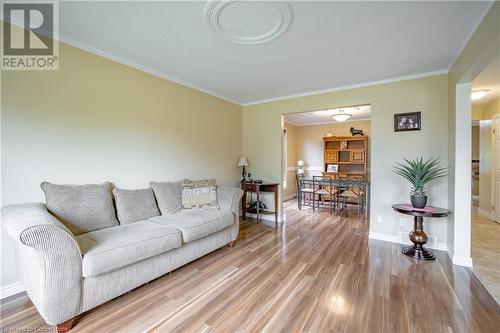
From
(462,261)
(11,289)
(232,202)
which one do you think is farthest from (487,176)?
(11,289)

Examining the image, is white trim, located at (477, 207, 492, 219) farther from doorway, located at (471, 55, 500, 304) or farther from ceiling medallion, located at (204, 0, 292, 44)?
ceiling medallion, located at (204, 0, 292, 44)

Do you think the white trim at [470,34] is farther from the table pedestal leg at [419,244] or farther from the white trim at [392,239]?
the white trim at [392,239]

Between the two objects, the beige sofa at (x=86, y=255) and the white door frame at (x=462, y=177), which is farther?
the white door frame at (x=462, y=177)

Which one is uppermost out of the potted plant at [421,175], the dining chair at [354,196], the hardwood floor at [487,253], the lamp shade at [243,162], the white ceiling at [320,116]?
the white ceiling at [320,116]

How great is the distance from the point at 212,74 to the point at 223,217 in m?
2.01

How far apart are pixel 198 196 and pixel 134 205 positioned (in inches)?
31.6

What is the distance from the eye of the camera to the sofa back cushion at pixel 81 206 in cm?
194

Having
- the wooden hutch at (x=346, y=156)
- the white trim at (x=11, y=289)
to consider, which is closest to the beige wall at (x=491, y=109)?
the wooden hutch at (x=346, y=156)

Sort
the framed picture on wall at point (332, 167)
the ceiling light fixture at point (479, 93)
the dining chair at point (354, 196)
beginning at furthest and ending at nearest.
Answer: the framed picture on wall at point (332, 167), the dining chair at point (354, 196), the ceiling light fixture at point (479, 93)

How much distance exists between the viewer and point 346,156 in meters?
6.52

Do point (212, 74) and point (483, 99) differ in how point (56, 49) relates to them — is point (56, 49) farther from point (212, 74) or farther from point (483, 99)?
point (483, 99)

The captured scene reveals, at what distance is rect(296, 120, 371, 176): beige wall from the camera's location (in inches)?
263

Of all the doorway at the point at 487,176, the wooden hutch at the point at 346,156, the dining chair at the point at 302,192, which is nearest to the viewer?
the doorway at the point at 487,176

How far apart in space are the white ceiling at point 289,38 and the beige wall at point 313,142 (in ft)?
11.7
